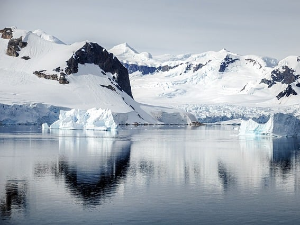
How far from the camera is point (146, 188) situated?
3475 centimetres

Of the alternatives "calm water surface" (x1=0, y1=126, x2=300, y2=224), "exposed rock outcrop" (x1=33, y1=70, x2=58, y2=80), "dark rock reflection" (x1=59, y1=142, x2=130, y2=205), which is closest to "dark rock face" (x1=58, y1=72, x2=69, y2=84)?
"exposed rock outcrop" (x1=33, y1=70, x2=58, y2=80)

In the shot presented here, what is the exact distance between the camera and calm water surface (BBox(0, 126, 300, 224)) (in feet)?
87.7

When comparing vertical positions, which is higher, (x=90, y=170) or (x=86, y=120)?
(x=86, y=120)

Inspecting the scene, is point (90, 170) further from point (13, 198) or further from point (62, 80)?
point (62, 80)

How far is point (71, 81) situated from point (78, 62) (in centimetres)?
1242

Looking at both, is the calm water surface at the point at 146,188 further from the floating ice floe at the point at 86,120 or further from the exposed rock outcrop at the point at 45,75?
the exposed rock outcrop at the point at 45,75

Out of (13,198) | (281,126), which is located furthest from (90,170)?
(281,126)

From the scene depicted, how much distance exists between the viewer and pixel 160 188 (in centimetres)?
3484

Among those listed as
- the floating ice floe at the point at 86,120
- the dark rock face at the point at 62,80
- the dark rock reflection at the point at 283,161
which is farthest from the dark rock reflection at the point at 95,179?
the dark rock face at the point at 62,80

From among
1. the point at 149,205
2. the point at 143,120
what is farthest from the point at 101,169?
the point at 143,120

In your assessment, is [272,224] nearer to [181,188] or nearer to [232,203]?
[232,203]

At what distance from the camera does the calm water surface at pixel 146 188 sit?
87.7 ft

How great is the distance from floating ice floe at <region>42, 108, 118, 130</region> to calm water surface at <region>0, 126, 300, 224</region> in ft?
202

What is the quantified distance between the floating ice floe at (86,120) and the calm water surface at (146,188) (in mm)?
61721
